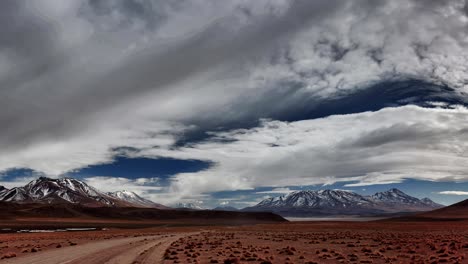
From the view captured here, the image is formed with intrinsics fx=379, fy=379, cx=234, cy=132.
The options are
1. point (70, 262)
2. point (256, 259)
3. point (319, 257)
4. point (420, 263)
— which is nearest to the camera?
point (420, 263)

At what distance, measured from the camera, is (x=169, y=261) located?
85.4ft

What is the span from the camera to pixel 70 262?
25266 mm

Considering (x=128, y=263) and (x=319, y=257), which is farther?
(x=319, y=257)

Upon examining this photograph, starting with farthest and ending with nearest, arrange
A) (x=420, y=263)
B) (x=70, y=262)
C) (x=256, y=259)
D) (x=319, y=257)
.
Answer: (x=319, y=257) → (x=256, y=259) → (x=70, y=262) → (x=420, y=263)

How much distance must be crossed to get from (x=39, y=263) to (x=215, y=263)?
37.9ft

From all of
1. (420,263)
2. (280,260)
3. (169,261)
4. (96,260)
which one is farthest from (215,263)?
(420,263)

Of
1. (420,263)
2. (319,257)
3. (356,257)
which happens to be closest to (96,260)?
(319,257)

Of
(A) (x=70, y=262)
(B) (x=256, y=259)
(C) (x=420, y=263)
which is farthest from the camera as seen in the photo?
(B) (x=256, y=259)

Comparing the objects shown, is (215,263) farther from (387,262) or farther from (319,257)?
(387,262)

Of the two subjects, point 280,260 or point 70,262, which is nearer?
point 70,262

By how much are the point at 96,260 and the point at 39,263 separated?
3.54 meters

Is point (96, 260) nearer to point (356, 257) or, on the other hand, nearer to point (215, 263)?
point (215, 263)

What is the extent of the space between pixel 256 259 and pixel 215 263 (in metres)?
3.45

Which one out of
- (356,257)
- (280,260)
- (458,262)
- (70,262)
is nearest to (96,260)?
(70,262)
